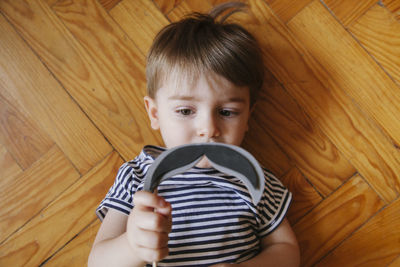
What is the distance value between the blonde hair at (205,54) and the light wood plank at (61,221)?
0.84 feet

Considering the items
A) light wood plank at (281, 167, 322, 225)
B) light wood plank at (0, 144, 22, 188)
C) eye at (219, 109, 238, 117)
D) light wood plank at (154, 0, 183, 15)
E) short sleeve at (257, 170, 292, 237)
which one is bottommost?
light wood plank at (281, 167, 322, 225)

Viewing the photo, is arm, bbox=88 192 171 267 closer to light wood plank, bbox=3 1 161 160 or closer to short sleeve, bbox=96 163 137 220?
short sleeve, bbox=96 163 137 220

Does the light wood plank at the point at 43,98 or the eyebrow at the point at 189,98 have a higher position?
the light wood plank at the point at 43,98

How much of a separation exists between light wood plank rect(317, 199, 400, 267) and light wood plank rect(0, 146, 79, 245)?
667mm

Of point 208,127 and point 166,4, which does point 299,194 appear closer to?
point 208,127

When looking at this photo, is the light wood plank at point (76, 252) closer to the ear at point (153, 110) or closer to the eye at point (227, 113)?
the ear at point (153, 110)

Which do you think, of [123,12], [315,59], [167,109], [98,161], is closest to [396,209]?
[315,59]

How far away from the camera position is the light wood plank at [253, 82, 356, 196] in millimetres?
795

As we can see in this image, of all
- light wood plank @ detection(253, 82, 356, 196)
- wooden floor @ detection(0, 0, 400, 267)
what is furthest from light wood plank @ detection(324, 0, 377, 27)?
light wood plank @ detection(253, 82, 356, 196)

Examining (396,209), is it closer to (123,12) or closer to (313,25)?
(313,25)

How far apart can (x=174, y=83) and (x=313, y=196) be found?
17.8 inches

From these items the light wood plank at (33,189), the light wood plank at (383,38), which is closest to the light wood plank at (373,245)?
the light wood plank at (383,38)

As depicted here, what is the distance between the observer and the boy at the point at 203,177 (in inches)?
24.1

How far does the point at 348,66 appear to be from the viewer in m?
0.81
